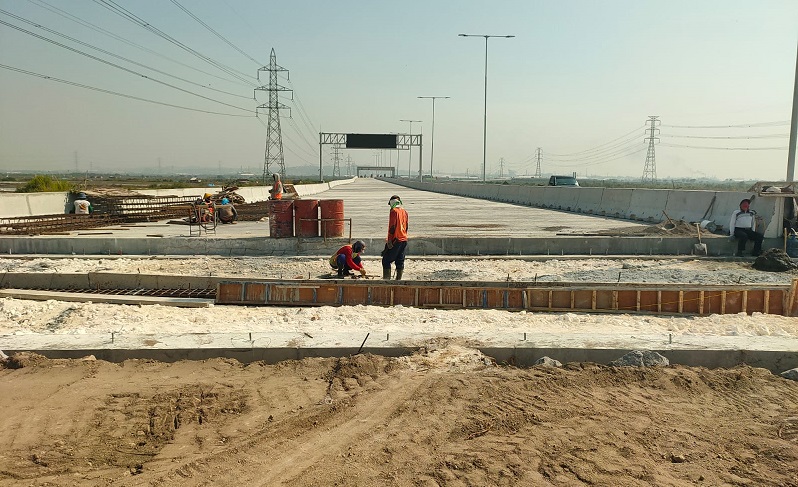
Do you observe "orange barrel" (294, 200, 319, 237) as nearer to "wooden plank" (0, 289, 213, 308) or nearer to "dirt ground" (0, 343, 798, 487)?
"wooden plank" (0, 289, 213, 308)

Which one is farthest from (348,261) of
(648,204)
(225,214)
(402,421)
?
(648,204)

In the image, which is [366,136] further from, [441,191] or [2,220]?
[2,220]

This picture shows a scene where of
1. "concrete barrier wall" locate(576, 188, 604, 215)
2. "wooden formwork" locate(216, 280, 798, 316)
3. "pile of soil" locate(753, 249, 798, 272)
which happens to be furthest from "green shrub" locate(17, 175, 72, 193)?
"pile of soil" locate(753, 249, 798, 272)

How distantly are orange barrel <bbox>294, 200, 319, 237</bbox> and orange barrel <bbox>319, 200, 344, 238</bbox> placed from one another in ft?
0.50

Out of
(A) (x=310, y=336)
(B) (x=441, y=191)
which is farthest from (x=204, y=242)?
(B) (x=441, y=191)

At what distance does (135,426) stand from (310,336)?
237 cm

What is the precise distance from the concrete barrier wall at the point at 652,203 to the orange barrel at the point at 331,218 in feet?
33.8

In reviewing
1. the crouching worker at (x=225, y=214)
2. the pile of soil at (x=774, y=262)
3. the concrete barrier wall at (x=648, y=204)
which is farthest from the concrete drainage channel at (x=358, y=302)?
the concrete barrier wall at (x=648, y=204)

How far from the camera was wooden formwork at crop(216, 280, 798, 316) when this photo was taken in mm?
9359

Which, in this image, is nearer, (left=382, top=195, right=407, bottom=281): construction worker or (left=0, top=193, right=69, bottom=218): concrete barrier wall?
(left=382, top=195, right=407, bottom=281): construction worker

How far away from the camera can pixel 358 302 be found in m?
10.1

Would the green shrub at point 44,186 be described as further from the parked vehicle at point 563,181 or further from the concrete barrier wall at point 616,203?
the parked vehicle at point 563,181

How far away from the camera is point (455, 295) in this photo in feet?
32.5

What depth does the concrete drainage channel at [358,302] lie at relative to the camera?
6258mm
